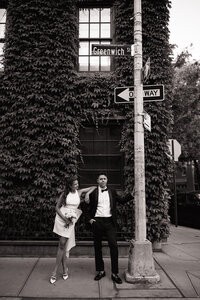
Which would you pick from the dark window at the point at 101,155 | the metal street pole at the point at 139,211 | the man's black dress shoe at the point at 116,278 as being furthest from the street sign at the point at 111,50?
the man's black dress shoe at the point at 116,278

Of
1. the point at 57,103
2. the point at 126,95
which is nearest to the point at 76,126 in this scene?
the point at 57,103

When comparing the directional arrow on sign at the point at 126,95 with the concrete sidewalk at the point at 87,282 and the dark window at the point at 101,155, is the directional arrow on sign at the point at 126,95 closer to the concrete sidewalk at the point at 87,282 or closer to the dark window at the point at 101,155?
the dark window at the point at 101,155

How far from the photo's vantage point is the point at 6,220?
736cm

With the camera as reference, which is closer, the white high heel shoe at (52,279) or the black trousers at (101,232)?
the white high heel shoe at (52,279)

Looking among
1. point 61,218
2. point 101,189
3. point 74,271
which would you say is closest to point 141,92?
point 101,189

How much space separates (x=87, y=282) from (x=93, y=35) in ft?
23.3

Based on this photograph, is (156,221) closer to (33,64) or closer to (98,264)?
(98,264)

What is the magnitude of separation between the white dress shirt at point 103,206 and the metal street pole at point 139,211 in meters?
0.54

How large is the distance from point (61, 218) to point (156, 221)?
3189 millimetres

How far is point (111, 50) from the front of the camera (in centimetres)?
611

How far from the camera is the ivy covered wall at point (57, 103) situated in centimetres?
781

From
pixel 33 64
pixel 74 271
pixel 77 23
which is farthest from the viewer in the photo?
pixel 77 23

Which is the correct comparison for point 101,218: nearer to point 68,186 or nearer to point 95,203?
point 95,203

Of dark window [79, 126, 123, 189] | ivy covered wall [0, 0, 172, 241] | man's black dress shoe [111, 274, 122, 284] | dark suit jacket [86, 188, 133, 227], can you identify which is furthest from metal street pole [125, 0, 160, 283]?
dark window [79, 126, 123, 189]
